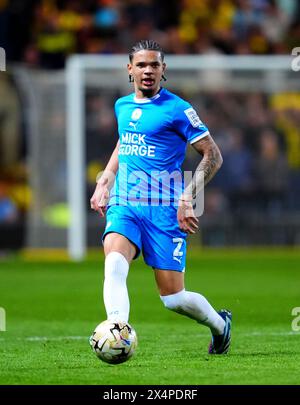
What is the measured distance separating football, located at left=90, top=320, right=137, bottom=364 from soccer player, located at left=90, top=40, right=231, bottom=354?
27.1 inches

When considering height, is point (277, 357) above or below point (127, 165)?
below

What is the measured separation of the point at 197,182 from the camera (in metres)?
8.30

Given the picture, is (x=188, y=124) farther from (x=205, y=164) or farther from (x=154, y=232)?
(x=154, y=232)

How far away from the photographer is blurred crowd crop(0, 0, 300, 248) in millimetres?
22078

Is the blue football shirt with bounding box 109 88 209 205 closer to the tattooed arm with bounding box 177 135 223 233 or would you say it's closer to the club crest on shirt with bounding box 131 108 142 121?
the club crest on shirt with bounding box 131 108 142 121

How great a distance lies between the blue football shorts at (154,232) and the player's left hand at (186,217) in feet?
1.09

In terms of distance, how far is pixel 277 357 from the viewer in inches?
335

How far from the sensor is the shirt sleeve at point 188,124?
27.7 ft

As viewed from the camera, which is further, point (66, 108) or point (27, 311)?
point (66, 108)

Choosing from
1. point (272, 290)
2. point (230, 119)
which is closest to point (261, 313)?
point (272, 290)

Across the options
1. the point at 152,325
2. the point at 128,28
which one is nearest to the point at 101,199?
the point at 152,325

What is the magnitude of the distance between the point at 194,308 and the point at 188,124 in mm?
1384
